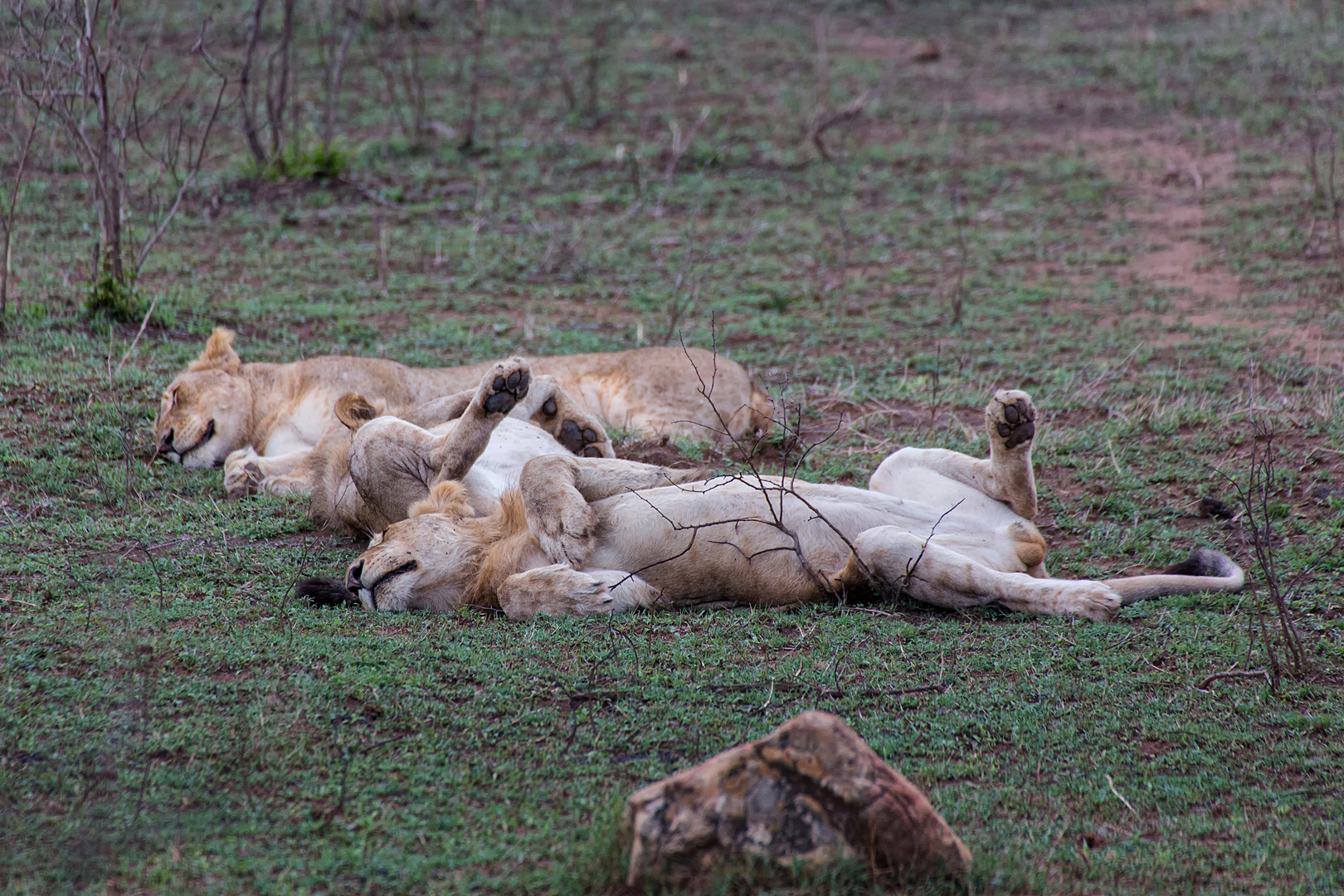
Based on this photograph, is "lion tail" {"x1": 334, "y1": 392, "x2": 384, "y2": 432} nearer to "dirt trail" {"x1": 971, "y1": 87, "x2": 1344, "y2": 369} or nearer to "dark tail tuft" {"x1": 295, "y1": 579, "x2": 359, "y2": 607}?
"dark tail tuft" {"x1": 295, "y1": 579, "x2": 359, "y2": 607}

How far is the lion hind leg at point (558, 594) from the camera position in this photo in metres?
4.41

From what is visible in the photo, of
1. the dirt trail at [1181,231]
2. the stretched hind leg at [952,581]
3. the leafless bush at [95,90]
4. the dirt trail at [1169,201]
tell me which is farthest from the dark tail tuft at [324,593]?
the dirt trail at [1169,201]

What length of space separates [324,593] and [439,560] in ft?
1.41

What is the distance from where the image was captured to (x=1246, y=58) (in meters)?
16.2

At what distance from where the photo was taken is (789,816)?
264 cm

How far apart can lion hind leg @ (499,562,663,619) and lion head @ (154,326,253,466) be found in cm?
284

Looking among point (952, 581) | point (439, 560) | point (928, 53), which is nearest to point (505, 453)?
point (439, 560)

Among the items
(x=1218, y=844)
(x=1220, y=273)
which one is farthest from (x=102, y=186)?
(x=1220, y=273)

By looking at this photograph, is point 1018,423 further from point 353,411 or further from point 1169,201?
point 1169,201

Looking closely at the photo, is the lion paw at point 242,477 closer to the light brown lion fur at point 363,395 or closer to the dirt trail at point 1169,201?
the light brown lion fur at point 363,395

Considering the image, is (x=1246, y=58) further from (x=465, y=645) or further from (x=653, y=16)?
(x=465, y=645)

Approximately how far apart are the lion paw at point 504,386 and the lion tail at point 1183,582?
2333mm

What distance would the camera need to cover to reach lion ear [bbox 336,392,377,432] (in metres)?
5.69

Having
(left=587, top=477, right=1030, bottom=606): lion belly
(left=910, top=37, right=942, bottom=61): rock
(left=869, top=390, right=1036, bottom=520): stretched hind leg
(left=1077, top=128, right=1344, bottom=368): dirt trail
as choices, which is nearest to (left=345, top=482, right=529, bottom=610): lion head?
(left=587, top=477, right=1030, bottom=606): lion belly
